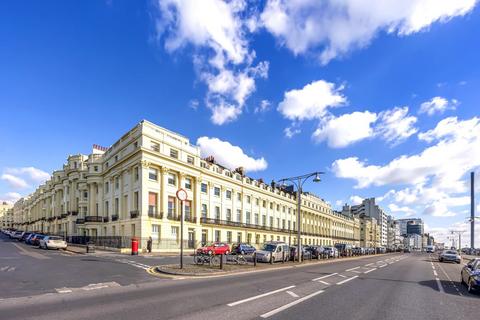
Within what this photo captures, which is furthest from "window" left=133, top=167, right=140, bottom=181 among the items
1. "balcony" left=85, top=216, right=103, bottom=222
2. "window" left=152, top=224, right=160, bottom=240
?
"balcony" left=85, top=216, right=103, bottom=222

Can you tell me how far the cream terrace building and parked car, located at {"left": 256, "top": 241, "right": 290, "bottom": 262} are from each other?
59.8ft

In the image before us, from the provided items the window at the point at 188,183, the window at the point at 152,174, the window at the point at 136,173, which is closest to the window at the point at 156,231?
the window at the point at 152,174

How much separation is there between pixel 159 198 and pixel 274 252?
2177cm

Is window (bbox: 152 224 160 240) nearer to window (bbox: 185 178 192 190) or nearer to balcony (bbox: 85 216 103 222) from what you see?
window (bbox: 185 178 192 190)

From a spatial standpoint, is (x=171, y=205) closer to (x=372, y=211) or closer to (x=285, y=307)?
(x=285, y=307)

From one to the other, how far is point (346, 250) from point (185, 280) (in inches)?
1577

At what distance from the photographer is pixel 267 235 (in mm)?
71250

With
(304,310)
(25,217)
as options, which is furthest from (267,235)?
(25,217)

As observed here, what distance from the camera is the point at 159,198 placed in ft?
146

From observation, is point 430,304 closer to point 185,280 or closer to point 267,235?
point 185,280

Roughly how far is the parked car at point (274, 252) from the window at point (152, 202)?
19483 millimetres

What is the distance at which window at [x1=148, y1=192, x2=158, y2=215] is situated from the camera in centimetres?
4318

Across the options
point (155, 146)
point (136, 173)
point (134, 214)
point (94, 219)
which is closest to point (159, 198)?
point (134, 214)

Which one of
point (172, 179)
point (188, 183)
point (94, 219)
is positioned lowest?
point (94, 219)
